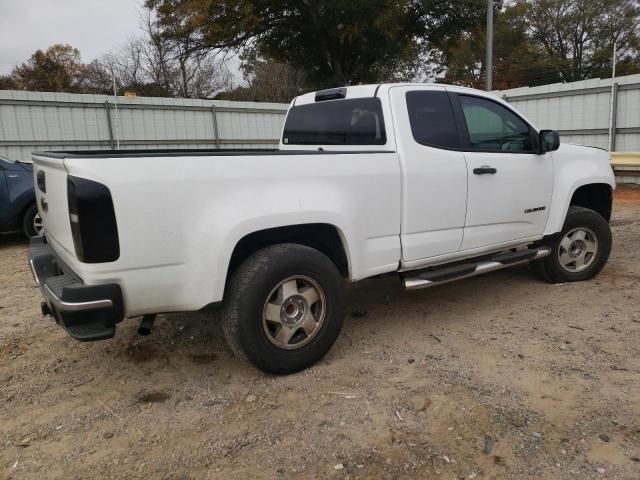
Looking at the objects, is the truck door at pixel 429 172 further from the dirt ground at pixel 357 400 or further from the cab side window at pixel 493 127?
the dirt ground at pixel 357 400

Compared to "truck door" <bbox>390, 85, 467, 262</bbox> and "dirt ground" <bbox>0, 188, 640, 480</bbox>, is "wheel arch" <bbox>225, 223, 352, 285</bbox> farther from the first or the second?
"dirt ground" <bbox>0, 188, 640, 480</bbox>

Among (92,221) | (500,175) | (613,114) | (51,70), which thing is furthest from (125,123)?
(51,70)

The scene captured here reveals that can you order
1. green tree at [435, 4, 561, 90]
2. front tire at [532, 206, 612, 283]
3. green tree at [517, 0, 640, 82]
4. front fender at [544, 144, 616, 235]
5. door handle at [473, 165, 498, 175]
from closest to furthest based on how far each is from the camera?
1. door handle at [473, 165, 498, 175]
2. front fender at [544, 144, 616, 235]
3. front tire at [532, 206, 612, 283]
4. green tree at [517, 0, 640, 82]
5. green tree at [435, 4, 561, 90]

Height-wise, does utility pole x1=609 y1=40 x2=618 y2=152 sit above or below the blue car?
above

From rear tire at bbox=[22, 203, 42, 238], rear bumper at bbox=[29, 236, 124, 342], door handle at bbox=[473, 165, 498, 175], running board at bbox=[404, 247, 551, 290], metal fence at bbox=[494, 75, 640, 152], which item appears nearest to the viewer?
rear bumper at bbox=[29, 236, 124, 342]

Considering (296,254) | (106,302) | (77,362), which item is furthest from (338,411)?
(77,362)

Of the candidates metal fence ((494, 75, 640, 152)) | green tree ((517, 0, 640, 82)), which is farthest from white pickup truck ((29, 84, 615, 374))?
green tree ((517, 0, 640, 82))

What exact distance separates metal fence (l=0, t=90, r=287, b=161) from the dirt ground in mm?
7931

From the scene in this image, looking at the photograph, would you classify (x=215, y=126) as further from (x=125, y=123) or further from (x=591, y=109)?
(x=591, y=109)

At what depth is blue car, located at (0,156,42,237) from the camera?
781 centimetres

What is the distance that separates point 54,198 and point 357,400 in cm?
219

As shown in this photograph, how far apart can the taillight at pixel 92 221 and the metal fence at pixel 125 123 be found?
10.1m

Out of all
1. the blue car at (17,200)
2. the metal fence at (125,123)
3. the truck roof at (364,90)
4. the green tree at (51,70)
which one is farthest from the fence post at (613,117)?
the green tree at (51,70)

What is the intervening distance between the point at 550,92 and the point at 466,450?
1352cm
